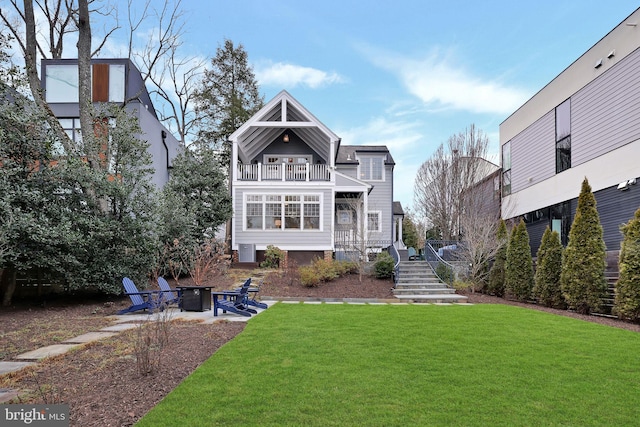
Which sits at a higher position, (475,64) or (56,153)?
(475,64)

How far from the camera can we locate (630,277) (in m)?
8.37

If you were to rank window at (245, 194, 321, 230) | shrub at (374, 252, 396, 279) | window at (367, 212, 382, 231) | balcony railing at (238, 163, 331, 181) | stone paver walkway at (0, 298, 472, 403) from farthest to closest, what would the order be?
window at (367, 212, 382, 231) < balcony railing at (238, 163, 331, 181) < window at (245, 194, 321, 230) < shrub at (374, 252, 396, 279) < stone paver walkway at (0, 298, 472, 403)

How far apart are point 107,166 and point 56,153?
1.38 meters

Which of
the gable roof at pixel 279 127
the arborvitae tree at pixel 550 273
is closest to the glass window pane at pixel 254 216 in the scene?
the gable roof at pixel 279 127

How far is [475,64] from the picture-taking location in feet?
53.7

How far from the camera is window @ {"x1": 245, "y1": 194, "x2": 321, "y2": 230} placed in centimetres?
1855

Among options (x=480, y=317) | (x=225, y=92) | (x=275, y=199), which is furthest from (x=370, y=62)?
(x=480, y=317)

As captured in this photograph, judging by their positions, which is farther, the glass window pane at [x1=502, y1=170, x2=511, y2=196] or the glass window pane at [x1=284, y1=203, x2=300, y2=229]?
the glass window pane at [x1=284, y1=203, x2=300, y2=229]

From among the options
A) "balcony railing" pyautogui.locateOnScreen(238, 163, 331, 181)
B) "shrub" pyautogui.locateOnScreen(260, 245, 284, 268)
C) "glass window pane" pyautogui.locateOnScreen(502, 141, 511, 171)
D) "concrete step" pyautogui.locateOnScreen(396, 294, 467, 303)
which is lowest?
"concrete step" pyautogui.locateOnScreen(396, 294, 467, 303)

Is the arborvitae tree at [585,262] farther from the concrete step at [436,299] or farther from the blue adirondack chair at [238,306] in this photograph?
the blue adirondack chair at [238,306]

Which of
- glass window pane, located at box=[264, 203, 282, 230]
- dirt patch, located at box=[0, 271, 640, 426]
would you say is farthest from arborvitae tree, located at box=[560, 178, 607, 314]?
glass window pane, located at box=[264, 203, 282, 230]

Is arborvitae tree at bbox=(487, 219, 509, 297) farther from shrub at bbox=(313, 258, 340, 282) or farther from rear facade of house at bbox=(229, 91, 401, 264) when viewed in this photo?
shrub at bbox=(313, 258, 340, 282)

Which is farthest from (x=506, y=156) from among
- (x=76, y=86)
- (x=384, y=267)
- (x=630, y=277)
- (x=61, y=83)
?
(x=61, y=83)

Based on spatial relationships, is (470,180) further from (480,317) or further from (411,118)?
(480,317)
